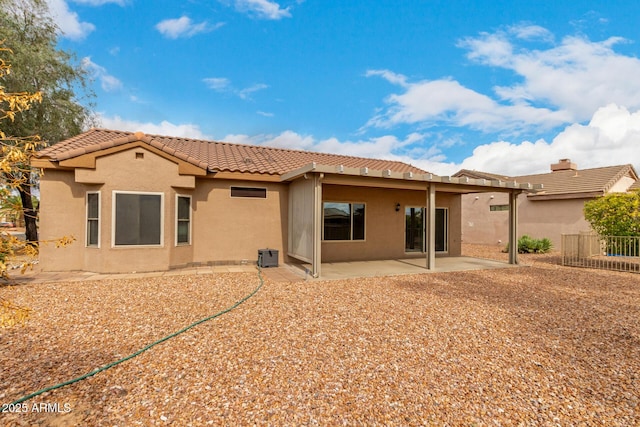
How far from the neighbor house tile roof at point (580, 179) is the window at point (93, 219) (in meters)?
15.8

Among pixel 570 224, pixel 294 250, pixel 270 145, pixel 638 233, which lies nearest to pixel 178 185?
pixel 294 250

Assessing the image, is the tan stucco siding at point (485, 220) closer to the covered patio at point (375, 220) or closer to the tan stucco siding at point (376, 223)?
the covered patio at point (375, 220)

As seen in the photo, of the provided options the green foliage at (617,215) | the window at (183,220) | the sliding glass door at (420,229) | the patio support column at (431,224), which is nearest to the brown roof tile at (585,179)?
the green foliage at (617,215)

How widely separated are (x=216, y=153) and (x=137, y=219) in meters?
4.16

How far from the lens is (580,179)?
16.7 metres

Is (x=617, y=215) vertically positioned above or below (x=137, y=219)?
above

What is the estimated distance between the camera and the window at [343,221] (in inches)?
424

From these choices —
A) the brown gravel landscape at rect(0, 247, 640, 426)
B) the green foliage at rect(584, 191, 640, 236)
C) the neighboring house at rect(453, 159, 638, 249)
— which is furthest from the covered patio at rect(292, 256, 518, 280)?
the neighboring house at rect(453, 159, 638, 249)

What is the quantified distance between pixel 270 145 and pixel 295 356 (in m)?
11.7

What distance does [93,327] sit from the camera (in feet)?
14.6

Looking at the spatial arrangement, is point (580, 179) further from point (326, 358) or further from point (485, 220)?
point (326, 358)

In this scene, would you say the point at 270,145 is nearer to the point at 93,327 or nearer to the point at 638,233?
the point at 93,327

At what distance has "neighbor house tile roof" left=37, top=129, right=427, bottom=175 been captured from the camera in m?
8.26

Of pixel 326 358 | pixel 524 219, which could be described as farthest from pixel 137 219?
pixel 524 219
